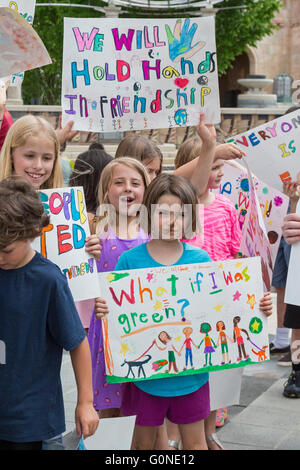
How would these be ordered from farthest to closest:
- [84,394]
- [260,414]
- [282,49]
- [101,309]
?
[282,49] < [260,414] < [101,309] < [84,394]

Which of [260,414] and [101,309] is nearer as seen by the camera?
[101,309]

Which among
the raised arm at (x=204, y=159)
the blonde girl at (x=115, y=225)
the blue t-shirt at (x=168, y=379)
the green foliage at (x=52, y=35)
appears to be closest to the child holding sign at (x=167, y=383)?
the blue t-shirt at (x=168, y=379)

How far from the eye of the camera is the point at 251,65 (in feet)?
108

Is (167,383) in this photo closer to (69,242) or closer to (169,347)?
(169,347)

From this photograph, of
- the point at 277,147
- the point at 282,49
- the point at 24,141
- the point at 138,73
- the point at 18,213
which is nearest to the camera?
the point at 18,213

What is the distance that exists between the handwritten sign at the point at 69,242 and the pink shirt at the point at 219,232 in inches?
29.8

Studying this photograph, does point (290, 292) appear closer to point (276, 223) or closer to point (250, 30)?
point (276, 223)

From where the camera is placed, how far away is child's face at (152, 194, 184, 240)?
2977 mm

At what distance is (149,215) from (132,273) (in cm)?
28

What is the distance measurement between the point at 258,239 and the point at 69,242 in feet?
2.91

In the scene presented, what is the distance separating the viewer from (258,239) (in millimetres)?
3352

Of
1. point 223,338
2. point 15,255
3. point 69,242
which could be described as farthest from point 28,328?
point 223,338

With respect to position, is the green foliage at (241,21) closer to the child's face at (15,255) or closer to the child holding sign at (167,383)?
the child holding sign at (167,383)

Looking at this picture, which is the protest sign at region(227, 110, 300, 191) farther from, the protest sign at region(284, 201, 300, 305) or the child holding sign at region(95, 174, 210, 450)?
the child holding sign at region(95, 174, 210, 450)
